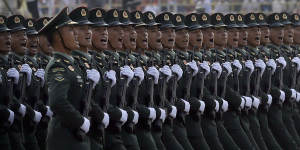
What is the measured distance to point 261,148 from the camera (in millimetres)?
11453

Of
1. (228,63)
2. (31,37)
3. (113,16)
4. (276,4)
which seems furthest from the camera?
(276,4)

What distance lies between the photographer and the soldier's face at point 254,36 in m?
12.0

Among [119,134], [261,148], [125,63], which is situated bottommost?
[261,148]

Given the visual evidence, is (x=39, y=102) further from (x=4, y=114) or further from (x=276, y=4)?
(x=276, y=4)

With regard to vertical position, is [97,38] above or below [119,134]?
above

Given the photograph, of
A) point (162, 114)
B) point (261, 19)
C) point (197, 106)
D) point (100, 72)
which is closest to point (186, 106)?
point (197, 106)

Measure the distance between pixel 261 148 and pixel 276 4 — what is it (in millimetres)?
8352

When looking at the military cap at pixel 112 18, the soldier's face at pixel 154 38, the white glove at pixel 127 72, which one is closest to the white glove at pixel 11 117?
the white glove at pixel 127 72

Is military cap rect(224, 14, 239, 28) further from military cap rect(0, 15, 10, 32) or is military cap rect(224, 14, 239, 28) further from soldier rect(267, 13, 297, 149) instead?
military cap rect(0, 15, 10, 32)

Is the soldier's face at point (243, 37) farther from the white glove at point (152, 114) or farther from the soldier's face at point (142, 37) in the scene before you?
the white glove at point (152, 114)

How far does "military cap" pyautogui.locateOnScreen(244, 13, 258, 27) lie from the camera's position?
12054 mm

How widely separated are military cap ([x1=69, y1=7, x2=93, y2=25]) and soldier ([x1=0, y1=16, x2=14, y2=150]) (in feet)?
3.42

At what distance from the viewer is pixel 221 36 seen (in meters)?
11.4

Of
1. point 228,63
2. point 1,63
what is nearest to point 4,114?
point 1,63
